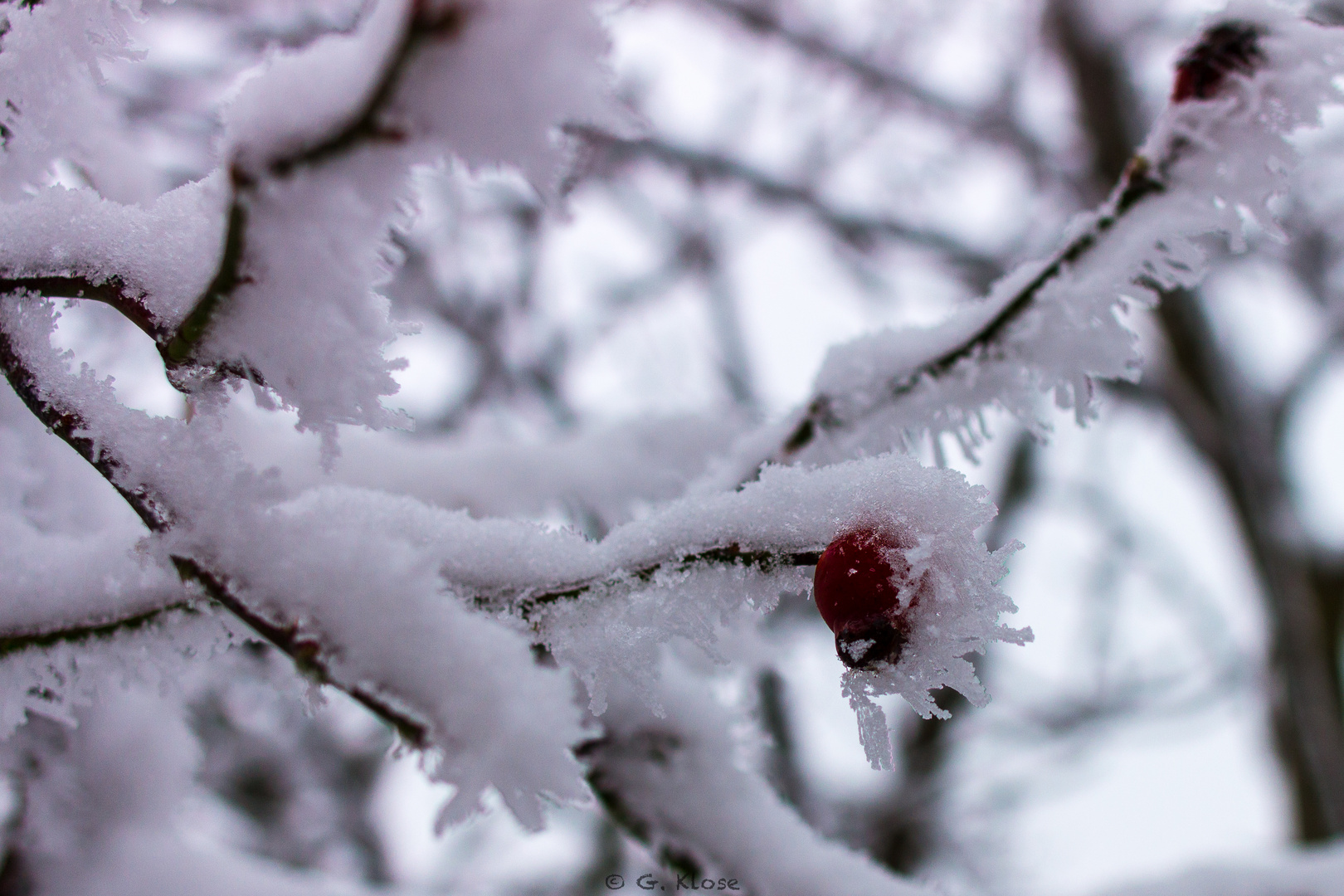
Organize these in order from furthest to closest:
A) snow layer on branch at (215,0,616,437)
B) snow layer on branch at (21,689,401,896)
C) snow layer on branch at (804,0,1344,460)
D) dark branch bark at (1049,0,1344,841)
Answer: dark branch bark at (1049,0,1344,841), snow layer on branch at (21,689,401,896), snow layer on branch at (804,0,1344,460), snow layer on branch at (215,0,616,437)

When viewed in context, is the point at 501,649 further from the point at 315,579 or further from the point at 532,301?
the point at 532,301

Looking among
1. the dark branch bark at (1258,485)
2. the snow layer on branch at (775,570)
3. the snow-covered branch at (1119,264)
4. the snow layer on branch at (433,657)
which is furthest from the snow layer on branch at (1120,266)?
the dark branch bark at (1258,485)

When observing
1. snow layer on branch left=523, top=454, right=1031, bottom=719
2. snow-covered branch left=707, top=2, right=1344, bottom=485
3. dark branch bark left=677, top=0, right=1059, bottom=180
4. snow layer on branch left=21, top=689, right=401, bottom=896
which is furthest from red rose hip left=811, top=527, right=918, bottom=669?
dark branch bark left=677, top=0, right=1059, bottom=180

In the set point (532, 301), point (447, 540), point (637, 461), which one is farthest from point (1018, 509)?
point (447, 540)

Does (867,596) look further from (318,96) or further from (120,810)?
(120,810)

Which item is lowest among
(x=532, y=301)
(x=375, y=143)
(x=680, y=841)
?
(x=532, y=301)

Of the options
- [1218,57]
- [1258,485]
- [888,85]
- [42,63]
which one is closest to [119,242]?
[42,63]

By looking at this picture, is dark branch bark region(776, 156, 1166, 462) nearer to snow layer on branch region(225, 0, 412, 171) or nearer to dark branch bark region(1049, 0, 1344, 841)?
snow layer on branch region(225, 0, 412, 171)
